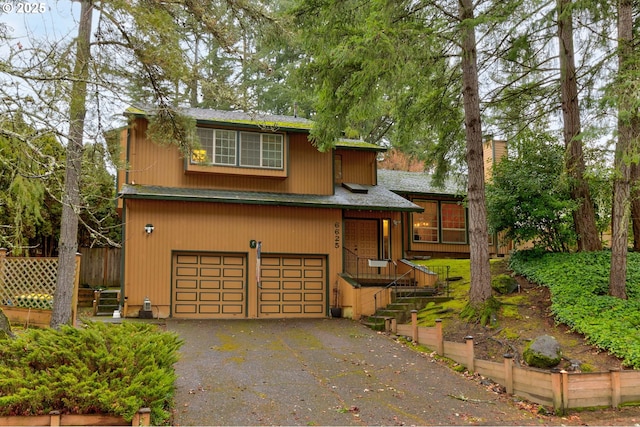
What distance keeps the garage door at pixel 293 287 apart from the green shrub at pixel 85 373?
8.49 m

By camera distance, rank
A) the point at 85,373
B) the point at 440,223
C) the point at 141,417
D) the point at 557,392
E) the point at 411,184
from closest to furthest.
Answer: the point at 141,417 < the point at 85,373 < the point at 557,392 < the point at 440,223 < the point at 411,184

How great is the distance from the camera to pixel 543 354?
8289mm

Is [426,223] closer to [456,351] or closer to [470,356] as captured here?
[456,351]

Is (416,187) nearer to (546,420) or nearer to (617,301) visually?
(617,301)

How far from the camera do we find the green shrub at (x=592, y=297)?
8.74m

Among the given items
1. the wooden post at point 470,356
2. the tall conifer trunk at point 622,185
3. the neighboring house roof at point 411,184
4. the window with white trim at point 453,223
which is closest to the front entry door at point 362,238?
the neighboring house roof at point 411,184

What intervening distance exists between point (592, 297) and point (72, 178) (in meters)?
9.94

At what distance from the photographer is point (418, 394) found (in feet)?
25.6

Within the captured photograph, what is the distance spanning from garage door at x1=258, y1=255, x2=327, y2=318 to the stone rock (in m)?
7.52

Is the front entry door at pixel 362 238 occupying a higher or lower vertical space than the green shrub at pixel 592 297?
higher

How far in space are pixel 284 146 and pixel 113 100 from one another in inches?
329

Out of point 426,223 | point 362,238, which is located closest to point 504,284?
point 362,238


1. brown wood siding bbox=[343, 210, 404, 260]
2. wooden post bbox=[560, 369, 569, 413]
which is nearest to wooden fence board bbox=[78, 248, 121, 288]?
brown wood siding bbox=[343, 210, 404, 260]

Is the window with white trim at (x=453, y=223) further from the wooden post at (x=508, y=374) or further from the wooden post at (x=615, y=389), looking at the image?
the wooden post at (x=615, y=389)
